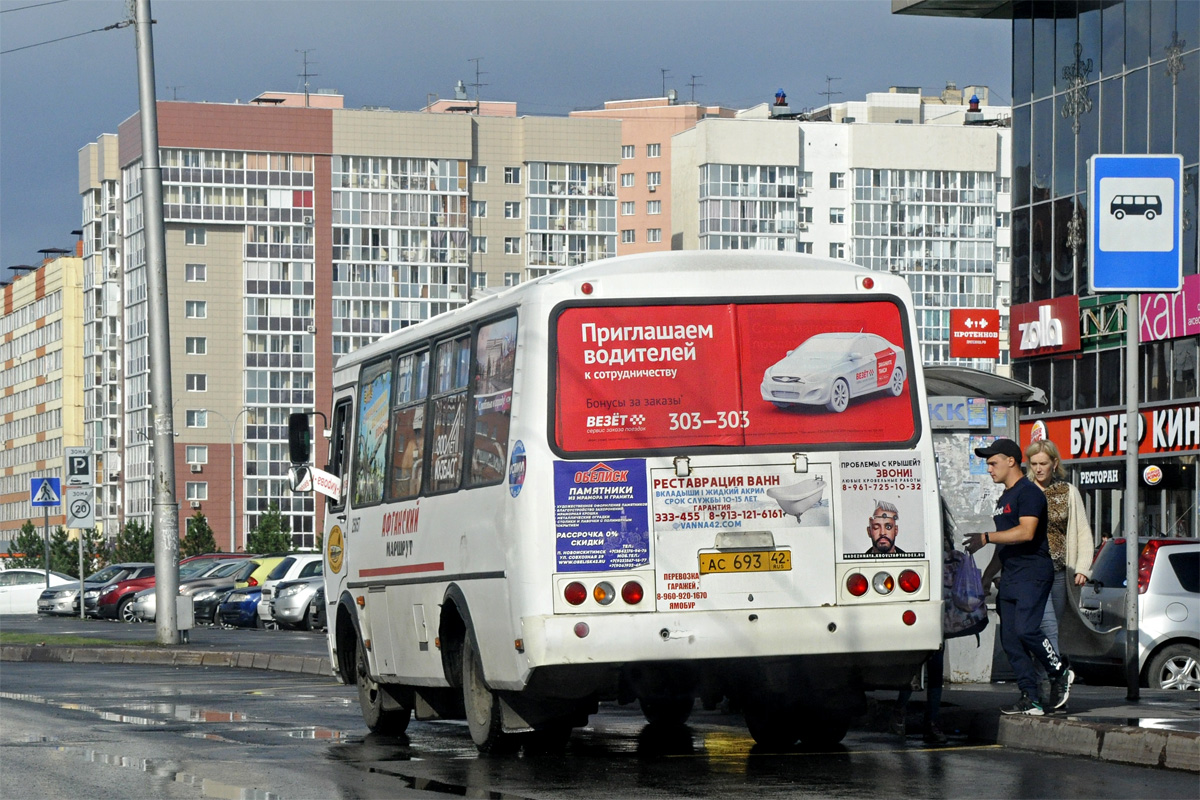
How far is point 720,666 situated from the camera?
38.4 feet

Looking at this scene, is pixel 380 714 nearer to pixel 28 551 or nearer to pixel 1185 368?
pixel 1185 368

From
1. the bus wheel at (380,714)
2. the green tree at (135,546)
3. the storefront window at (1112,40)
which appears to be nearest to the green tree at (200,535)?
the green tree at (135,546)

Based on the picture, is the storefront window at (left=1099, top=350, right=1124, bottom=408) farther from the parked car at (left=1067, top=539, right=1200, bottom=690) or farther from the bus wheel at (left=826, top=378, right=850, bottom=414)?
the bus wheel at (left=826, top=378, right=850, bottom=414)

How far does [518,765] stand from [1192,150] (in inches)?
1131

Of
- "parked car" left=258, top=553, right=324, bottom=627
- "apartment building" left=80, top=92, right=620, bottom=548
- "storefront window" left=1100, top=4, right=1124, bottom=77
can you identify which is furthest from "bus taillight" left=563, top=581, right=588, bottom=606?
"apartment building" left=80, top=92, right=620, bottom=548

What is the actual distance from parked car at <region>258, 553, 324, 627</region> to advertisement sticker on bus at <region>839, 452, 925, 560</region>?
27.4 m

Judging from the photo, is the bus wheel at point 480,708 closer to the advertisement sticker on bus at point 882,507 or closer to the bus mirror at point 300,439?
the advertisement sticker on bus at point 882,507

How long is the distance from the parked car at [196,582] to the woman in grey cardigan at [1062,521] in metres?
31.7

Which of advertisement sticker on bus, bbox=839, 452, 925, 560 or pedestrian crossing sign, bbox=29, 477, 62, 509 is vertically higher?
advertisement sticker on bus, bbox=839, 452, 925, 560

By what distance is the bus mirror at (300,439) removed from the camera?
55.2ft

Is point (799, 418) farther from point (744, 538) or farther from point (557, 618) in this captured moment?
point (557, 618)

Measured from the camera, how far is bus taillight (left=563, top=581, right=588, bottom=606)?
1141 centimetres

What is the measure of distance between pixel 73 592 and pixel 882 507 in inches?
1594

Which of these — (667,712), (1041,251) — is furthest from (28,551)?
(667,712)
